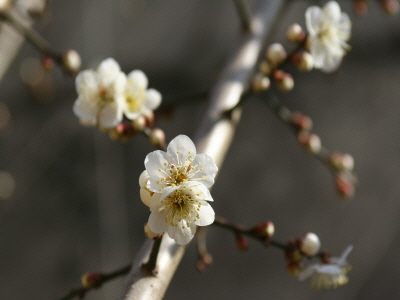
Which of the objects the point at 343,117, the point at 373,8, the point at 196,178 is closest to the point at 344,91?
the point at 343,117

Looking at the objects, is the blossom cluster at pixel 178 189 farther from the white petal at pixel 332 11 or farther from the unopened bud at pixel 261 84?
the white petal at pixel 332 11

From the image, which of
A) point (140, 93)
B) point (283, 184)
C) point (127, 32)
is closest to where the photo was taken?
point (140, 93)

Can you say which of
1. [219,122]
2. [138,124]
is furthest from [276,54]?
[138,124]

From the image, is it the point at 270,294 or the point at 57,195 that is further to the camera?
the point at 57,195

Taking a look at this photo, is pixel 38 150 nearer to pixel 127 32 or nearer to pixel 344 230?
pixel 127 32

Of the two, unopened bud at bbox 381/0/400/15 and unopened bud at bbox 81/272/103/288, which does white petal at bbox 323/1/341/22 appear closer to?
unopened bud at bbox 381/0/400/15

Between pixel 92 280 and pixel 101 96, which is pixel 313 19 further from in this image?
pixel 92 280

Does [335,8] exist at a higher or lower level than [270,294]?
higher
